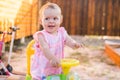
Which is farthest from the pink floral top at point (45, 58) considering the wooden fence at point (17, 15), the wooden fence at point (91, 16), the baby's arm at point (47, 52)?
the wooden fence at point (91, 16)

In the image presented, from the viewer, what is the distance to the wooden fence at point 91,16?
1499 centimetres

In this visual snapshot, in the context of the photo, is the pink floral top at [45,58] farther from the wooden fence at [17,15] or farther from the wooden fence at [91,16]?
the wooden fence at [91,16]

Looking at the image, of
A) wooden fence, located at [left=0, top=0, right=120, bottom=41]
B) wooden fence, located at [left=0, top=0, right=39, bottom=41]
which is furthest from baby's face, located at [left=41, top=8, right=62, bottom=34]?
wooden fence, located at [left=0, top=0, right=120, bottom=41]

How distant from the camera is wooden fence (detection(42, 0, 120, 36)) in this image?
15.0m

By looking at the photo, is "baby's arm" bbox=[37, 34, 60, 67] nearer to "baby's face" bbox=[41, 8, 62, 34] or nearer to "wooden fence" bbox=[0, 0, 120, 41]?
"baby's face" bbox=[41, 8, 62, 34]

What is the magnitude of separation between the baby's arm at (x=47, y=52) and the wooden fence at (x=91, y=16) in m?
12.8

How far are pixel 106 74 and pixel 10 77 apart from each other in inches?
76.4

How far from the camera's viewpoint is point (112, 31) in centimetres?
1490

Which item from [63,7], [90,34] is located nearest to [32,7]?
[63,7]

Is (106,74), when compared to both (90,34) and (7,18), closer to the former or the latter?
(7,18)

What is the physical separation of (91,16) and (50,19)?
1297cm

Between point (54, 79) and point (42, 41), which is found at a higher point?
point (42, 41)

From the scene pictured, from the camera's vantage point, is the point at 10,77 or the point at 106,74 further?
the point at 106,74

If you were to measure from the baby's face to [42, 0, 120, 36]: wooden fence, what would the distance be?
1279 cm
